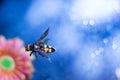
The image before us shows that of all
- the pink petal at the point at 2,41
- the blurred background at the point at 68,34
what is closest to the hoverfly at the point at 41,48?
the blurred background at the point at 68,34

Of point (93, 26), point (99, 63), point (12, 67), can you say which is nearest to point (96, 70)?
point (99, 63)

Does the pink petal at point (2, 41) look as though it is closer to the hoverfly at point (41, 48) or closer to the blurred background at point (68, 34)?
the blurred background at point (68, 34)

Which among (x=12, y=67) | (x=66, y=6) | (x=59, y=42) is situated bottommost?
(x=12, y=67)

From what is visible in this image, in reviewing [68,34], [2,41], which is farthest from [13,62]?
[68,34]

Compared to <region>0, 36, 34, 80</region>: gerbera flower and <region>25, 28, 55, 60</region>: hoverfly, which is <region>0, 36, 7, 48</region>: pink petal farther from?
<region>25, 28, 55, 60</region>: hoverfly

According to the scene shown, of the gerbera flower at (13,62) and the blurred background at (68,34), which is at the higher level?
the blurred background at (68,34)

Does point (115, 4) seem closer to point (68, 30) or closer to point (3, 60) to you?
point (68, 30)

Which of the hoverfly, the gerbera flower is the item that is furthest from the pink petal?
the hoverfly
